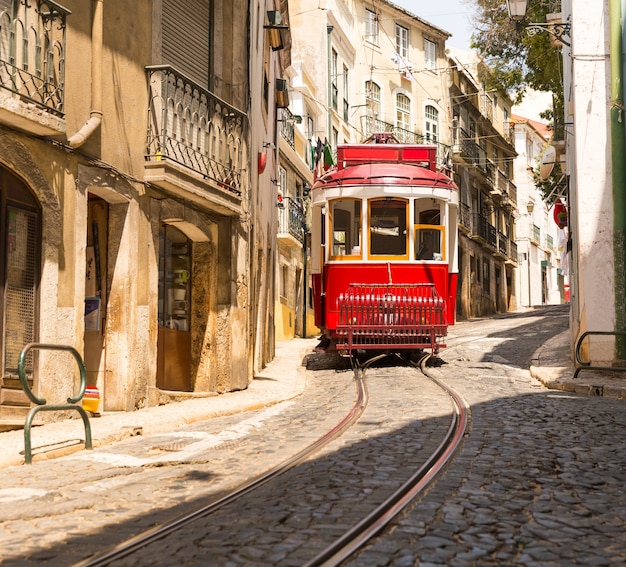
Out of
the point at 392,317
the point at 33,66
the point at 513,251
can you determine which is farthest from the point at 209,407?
the point at 513,251

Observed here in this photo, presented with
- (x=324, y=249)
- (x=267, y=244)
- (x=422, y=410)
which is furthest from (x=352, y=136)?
(x=422, y=410)

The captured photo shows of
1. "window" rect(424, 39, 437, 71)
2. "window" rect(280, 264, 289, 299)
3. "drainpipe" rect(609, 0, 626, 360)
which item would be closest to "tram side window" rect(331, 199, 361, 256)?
"drainpipe" rect(609, 0, 626, 360)

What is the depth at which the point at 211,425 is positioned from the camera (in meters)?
9.55

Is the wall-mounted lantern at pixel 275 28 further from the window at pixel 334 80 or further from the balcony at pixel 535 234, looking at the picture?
the balcony at pixel 535 234

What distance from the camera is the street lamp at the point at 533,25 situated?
1441 cm

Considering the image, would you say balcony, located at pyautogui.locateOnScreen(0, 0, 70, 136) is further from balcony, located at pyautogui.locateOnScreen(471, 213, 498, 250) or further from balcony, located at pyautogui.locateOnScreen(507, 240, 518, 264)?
balcony, located at pyautogui.locateOnScreen(507, 240, 518, 264)

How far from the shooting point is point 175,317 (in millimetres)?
12750

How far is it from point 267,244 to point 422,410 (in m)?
10.8

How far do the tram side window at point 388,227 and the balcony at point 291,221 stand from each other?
12.2 meters

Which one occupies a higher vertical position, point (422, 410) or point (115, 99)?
point (115, 99)

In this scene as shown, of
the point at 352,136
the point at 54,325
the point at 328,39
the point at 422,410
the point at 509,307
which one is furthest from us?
the point at 509,307

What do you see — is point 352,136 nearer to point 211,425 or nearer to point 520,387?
point 520,387

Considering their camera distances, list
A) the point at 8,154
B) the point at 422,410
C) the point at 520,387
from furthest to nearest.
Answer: the point at 520,387 < the point at 422,410 < the point at 8,154

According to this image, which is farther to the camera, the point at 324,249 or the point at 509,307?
the point at 509,307
